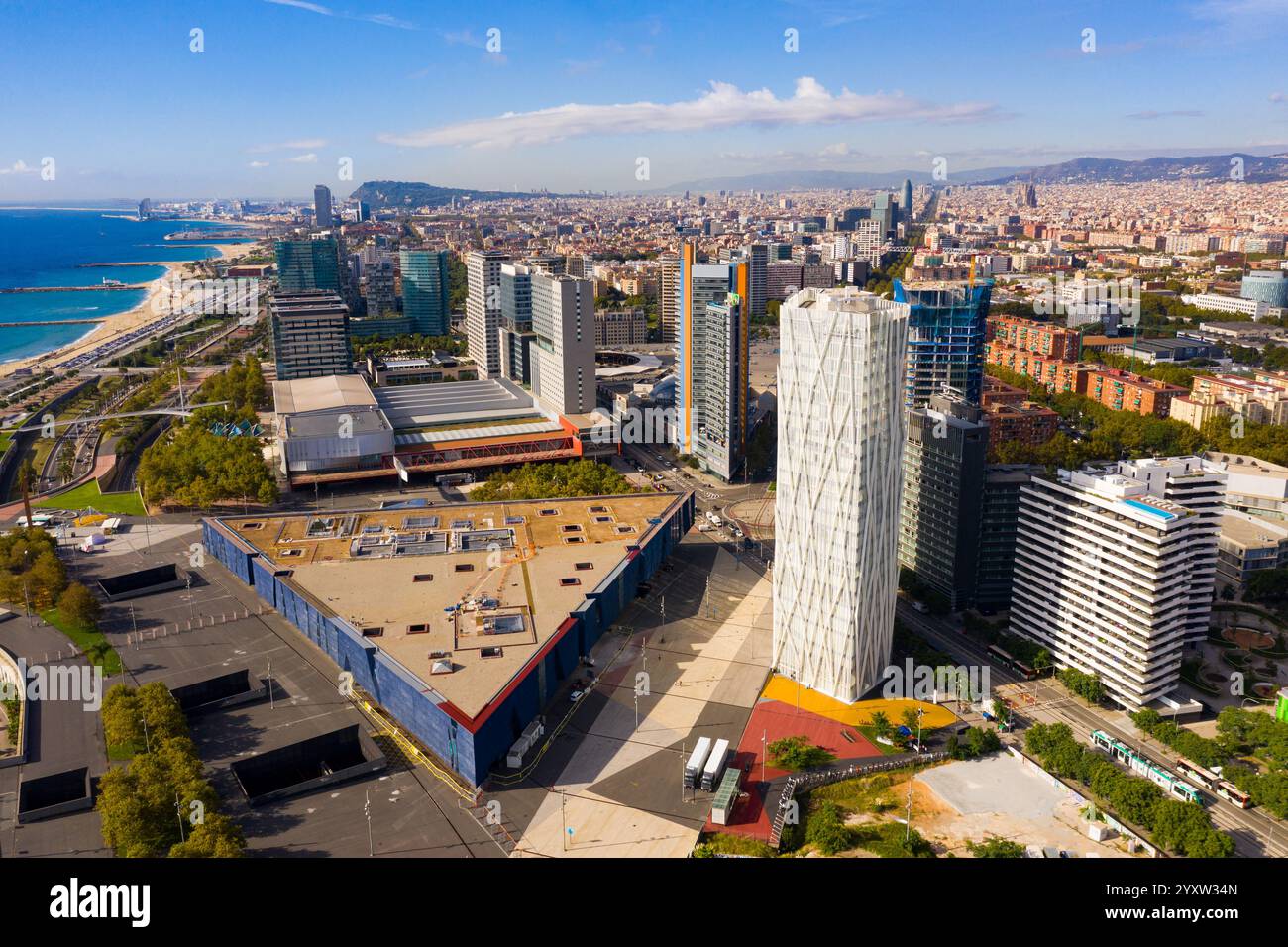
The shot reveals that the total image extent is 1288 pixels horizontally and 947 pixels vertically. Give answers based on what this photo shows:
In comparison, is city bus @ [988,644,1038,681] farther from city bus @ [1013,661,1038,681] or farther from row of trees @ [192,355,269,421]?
row of trees @ [192,355,269,421]

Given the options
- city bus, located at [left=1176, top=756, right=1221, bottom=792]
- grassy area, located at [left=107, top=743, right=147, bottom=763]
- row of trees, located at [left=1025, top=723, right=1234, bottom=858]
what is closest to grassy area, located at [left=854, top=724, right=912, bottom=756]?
row of trees, located at [left=1025, top=723, right=1234, bottom=858]

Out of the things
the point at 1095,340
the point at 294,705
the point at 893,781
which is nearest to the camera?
the point at 893,781

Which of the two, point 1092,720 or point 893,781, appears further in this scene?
point 1092,720

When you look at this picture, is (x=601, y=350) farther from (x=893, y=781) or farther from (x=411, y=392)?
(x=893, y=781)

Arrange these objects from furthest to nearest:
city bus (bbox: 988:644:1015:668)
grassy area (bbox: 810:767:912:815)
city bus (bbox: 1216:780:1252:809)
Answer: city bus (bbox: 988:644:1015:668), city bus (bbox: 1216:780:1252:809), grassy area (bbox: 810:767:912:815)

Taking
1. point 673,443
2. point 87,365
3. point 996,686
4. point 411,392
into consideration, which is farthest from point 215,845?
point 87,365

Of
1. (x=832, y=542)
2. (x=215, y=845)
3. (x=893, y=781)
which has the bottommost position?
(x=893, y=781)
